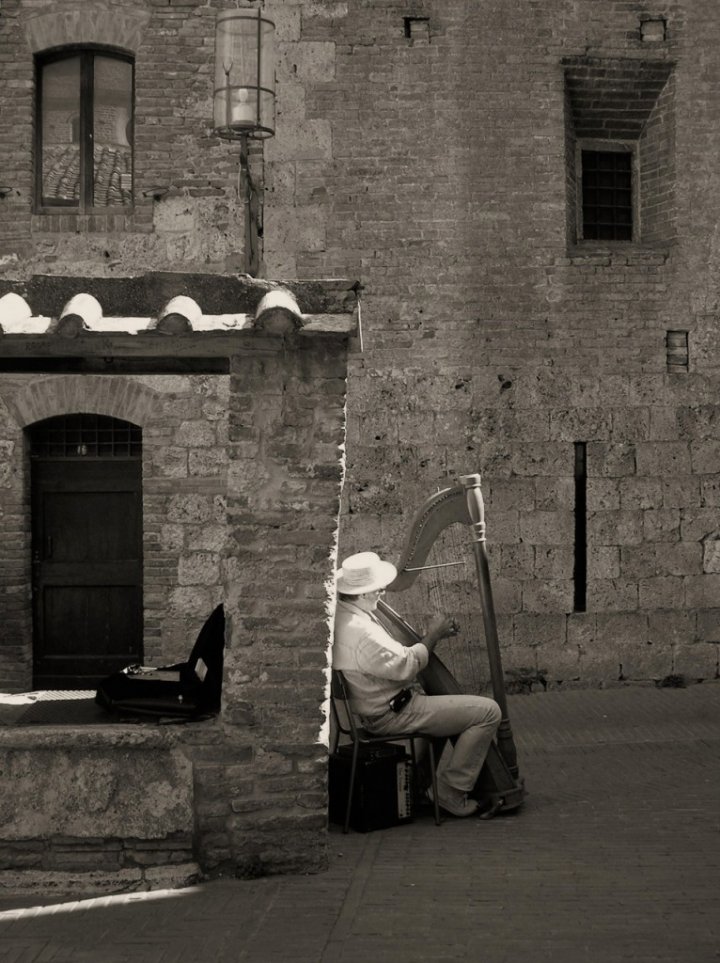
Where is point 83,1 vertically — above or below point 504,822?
above

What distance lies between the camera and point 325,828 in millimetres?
6574

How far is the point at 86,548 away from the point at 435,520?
584 centimetres

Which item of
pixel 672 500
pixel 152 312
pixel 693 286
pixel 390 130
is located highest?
pixel 390 130

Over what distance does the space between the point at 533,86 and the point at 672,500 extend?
3.93 m

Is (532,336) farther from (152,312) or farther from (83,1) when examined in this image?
(152,312)

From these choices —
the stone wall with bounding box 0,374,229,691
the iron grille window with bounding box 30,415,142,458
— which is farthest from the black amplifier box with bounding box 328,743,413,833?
the iron grille window with bounding box 30,415,142,458

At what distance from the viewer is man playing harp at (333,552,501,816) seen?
24.1 feet

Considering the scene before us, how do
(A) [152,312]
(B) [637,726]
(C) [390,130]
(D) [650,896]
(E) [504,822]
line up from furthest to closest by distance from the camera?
1. (C) [390,130]
2. (B) [637,726]
3. (E) [504,822]
4. (A) [152,312]
5. (D) [650,896]

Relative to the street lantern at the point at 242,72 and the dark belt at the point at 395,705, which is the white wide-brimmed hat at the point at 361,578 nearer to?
the dark belt at the point at 395,705

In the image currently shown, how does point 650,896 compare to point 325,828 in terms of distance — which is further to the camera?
point 325,828

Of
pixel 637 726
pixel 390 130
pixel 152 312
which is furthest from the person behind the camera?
pixel 390 130

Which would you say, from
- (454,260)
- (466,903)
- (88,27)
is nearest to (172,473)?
(454,260)

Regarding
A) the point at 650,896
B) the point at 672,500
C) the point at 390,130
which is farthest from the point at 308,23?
the point at 650,896

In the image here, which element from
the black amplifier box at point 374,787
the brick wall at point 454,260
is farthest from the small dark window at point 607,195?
the black amplifier box at point 374,787
